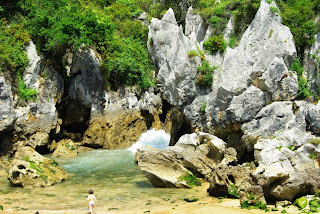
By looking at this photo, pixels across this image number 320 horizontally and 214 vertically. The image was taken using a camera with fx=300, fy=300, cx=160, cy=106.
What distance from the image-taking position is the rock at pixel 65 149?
2416 centimetres

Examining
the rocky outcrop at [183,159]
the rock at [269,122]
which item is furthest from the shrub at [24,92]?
the rock at [269,122]

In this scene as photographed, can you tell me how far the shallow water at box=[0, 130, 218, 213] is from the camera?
1212cm

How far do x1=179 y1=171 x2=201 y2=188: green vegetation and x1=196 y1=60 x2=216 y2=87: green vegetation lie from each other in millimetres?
7228

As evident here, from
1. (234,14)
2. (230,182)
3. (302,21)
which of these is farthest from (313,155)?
(234,14)

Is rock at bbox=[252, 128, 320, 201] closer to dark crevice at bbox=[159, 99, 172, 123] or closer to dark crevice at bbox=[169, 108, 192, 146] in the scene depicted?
dark crevice at bbox=[169, 108, 192, 146]

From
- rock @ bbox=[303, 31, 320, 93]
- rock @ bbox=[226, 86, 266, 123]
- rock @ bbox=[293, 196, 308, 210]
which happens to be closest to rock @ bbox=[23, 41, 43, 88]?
rock @ bbox=[226, 86, 266, 123]

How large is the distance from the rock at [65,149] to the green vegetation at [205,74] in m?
12.1

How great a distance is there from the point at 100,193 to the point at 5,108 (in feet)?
37.7

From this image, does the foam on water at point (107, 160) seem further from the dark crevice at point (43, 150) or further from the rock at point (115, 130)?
the dark crevice at point (43, 150)

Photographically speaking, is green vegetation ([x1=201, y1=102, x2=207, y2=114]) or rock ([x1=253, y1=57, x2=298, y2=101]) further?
green vegetation ([x1=201, y1=102, x2=207, y2=114])

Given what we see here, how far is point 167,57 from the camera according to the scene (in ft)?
75.2

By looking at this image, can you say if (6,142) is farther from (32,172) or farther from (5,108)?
(32,172)

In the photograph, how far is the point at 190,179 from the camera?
1498cm

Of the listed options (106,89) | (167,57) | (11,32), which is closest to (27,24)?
(11,32)
